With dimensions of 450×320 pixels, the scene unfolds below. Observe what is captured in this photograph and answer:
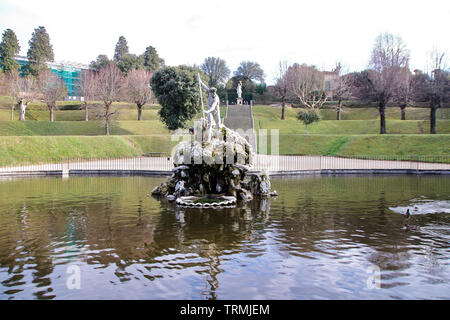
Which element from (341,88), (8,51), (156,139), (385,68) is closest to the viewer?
(156,139)

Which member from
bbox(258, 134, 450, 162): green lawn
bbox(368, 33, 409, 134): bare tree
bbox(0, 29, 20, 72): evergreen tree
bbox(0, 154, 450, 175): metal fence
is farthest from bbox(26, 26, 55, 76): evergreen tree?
bbox(368, 33, 409, 134): bare tree

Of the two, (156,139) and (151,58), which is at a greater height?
(151,58)

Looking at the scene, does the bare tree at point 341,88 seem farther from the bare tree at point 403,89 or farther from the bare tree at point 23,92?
the bare tree at point 23,92

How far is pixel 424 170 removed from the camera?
87.7 ft

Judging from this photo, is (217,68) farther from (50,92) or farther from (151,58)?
(50,92)

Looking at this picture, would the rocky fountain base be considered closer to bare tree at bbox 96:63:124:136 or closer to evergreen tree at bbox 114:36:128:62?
bare tree at bbox 96:63:124:136

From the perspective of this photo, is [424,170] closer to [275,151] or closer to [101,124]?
[275,151]

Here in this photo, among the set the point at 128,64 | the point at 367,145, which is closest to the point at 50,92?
the point at 128,64

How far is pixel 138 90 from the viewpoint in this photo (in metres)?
59.4

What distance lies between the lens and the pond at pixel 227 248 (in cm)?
746

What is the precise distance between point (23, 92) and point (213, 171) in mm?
Result: 51340

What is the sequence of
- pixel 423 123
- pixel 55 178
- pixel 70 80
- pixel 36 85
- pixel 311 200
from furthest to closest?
pixel 70 80, pixel 36 85, pixel 423 123, pixel 55 178, pixel 311 200
